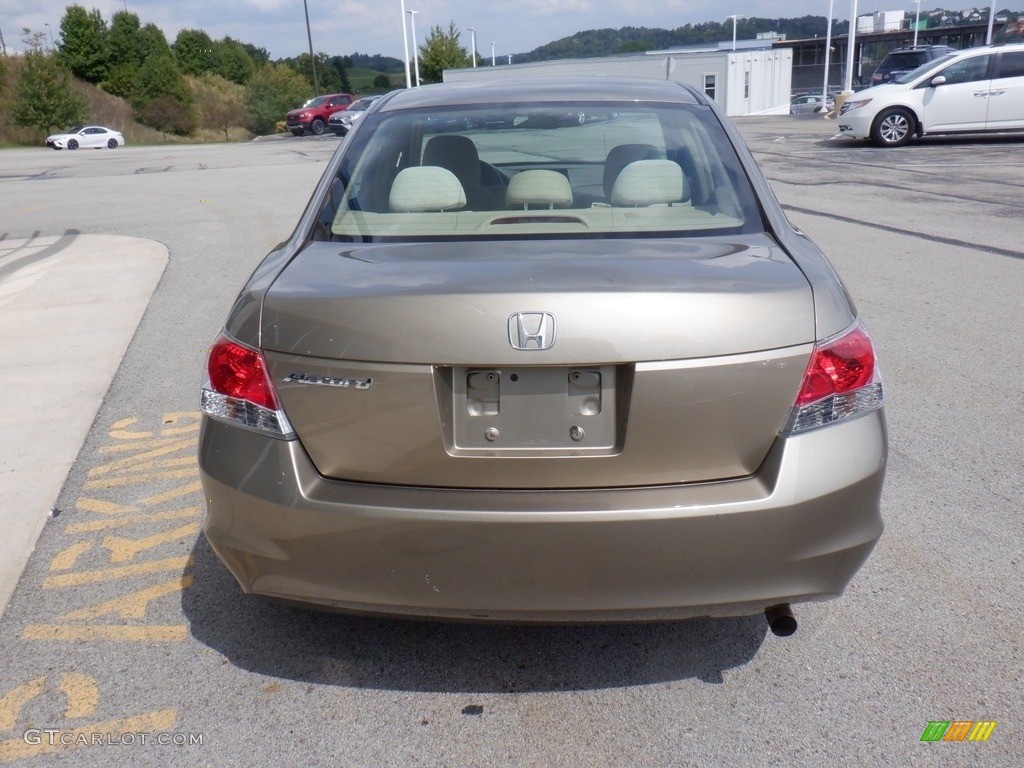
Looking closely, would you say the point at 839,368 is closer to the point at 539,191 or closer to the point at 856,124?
the point at 539,191

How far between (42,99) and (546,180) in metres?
66.9

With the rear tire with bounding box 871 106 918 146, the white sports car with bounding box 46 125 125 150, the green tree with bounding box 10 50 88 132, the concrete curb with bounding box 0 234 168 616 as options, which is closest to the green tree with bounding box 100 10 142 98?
the green tree with bounding box 10 50 88 132

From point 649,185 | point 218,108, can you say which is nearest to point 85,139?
point 218,108

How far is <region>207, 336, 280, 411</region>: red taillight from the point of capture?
249cm

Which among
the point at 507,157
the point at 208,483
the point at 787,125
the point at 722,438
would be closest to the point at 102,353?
the point at 507,157

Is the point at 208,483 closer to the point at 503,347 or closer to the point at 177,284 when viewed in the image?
the point at 503,347

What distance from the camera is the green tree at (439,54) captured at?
69.9 m

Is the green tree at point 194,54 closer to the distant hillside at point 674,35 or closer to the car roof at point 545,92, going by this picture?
the distant hillside at point 674,35

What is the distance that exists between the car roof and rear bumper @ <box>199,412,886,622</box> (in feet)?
5.54

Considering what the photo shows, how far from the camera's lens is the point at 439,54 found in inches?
2756

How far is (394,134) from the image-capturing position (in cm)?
359

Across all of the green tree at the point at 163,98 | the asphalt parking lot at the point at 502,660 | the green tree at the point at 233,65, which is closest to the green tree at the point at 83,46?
the green tree at the point at 163,98

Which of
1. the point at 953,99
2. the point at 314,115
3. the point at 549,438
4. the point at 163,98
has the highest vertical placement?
the point at 549,438

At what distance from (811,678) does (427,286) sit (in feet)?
5.05
